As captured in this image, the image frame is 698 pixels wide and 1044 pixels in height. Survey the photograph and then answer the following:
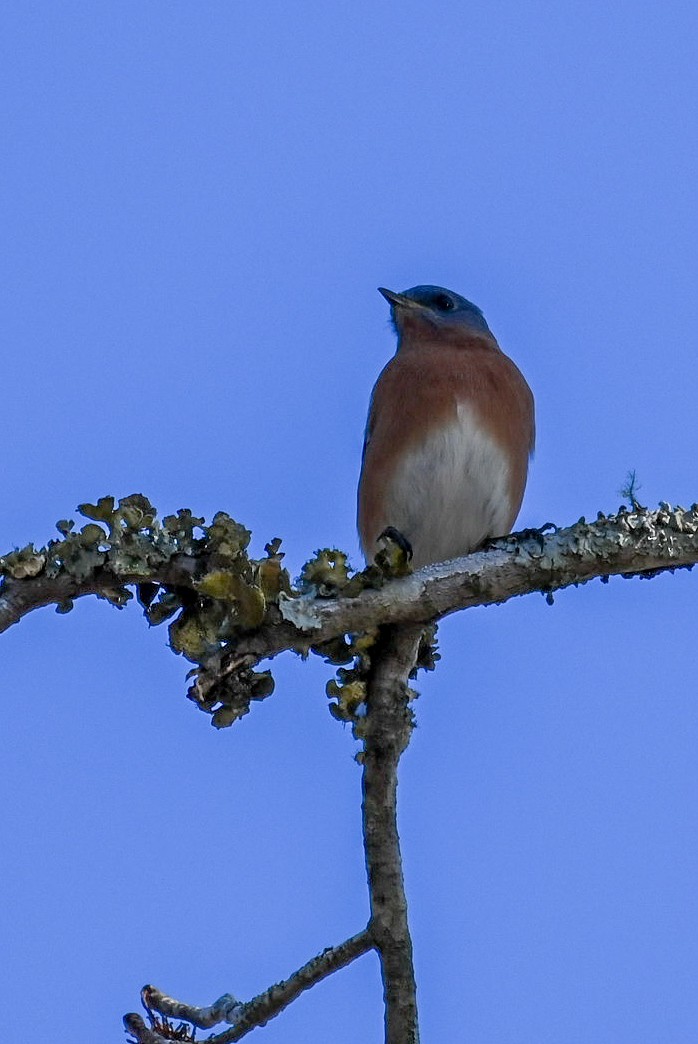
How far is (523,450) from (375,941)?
13.3 feet

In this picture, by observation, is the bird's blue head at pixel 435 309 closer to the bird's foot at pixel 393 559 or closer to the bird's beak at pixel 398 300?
the bird's beak at pixel 398 300

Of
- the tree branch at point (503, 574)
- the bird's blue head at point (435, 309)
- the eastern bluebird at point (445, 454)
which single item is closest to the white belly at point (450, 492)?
the eastern bluebird at point (445, 454)

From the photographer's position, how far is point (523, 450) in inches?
328

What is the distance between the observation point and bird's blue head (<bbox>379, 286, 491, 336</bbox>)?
913cm

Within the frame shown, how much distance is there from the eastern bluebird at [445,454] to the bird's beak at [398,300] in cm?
78

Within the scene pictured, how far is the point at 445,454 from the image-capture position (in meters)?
7.90

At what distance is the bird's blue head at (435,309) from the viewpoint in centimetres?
913

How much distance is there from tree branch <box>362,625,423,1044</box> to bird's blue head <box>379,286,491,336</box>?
385 cm

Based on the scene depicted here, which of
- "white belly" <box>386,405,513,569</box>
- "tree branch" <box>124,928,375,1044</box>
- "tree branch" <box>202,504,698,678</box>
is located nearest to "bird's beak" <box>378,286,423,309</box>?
"white belly" <box>386,405,513,569</box>

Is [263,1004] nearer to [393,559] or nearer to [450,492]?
[393,559]

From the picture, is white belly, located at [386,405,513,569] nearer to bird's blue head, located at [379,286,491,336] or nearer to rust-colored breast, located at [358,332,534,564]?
rust-colored breast, located at [358,332,534,564]

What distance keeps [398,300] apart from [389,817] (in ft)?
16.0

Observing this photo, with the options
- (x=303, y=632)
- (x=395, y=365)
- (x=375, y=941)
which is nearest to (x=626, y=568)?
(x=303, y=632)

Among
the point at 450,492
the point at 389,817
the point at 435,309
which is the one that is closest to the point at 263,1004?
the point at 389,817
